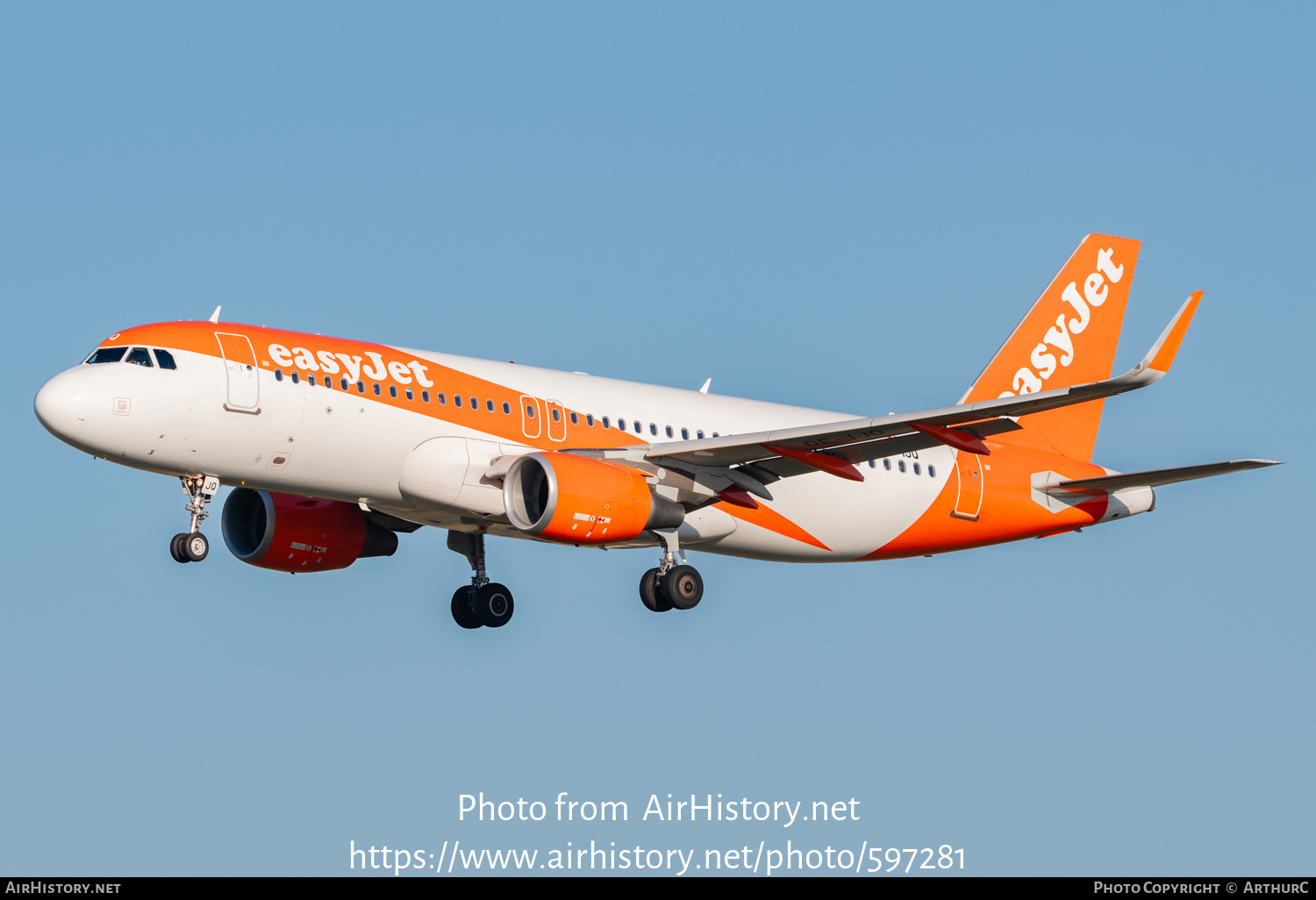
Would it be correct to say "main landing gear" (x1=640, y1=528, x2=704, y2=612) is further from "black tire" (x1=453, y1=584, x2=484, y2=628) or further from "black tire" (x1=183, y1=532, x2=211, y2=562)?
"black tire" (x1=183, y1=532, x2=211, y2=562)

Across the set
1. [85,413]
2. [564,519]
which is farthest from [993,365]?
[85,413]

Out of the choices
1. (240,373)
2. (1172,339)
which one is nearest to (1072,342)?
(1172,339)

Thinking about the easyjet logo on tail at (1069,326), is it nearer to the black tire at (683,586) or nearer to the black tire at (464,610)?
the black tire at (683,586)

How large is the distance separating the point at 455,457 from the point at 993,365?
16.8 m

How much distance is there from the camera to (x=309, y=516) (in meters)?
38.8

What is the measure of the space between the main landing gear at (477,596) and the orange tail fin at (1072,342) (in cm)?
1302

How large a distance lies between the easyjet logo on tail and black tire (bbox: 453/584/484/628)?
14639mm

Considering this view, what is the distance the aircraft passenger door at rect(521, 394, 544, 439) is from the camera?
3512 cm

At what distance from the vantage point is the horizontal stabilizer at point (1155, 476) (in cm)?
3388

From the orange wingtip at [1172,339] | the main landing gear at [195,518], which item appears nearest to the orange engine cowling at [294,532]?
the main landing gear at [195,518]

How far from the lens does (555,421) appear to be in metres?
35.5

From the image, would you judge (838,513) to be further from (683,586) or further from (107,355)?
(107,355)

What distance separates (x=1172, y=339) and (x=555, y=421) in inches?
481

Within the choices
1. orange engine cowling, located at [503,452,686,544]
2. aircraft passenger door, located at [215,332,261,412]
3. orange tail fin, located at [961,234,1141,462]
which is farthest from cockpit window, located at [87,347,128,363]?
orange tail fin, located at [961,234,1141,462]
